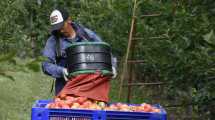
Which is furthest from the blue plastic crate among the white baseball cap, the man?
the white baseball cap

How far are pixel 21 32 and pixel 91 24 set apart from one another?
5.55 metres

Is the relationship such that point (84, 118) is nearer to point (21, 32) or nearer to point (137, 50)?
point (137, 50)

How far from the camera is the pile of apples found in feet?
12.8

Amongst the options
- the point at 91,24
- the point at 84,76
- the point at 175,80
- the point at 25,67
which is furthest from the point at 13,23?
the point at 25,67

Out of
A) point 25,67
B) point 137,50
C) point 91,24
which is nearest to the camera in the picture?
point 25,67

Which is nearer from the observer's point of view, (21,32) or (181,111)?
(181,111)

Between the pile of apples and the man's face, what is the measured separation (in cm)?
84

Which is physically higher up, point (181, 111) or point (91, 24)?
point (91, 24)

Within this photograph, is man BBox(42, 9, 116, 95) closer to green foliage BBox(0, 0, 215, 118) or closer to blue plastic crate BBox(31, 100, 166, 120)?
green foliage BBox(0, 0, 215, 118)

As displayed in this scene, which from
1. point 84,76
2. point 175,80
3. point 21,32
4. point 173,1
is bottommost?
point 21,32

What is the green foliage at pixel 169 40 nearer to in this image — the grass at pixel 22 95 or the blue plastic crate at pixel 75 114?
the blue plastic crate at pixel 75 114

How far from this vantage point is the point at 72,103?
397cm

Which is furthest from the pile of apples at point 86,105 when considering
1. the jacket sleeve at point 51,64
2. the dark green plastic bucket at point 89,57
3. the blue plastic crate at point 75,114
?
the jacket sleeve at point 51,64

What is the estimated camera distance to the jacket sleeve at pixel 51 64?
4.62 metres
